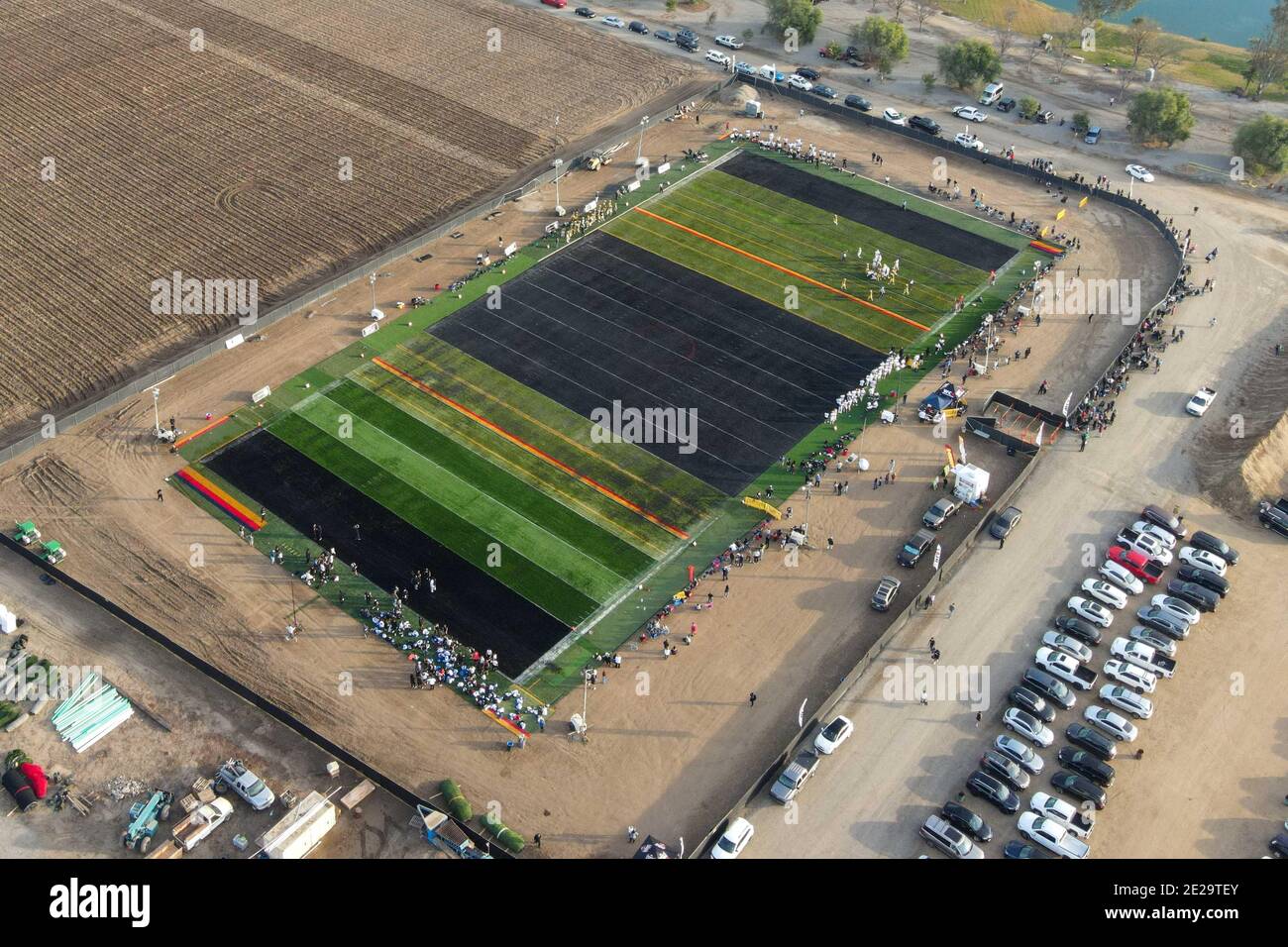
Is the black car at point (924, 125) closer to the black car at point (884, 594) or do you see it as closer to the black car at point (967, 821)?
the black car at point (884, 594)

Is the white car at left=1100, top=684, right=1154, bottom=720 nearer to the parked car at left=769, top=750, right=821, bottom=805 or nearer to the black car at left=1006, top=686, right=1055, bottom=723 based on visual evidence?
the black car at left=1006, top=686, right=1055, bottom=723

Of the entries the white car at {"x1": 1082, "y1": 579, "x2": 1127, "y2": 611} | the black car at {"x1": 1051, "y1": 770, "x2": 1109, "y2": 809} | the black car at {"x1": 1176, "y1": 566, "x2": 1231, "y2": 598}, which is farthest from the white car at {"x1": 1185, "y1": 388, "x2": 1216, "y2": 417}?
the black car at {"x1": 1051, "y1": 770, "x2": 1109, "y2": 809}

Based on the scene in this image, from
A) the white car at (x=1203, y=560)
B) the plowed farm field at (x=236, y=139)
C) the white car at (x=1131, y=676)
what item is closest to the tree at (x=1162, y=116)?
the plowed farm field at (x=236, y=139)

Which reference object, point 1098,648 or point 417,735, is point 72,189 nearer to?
point 417,735

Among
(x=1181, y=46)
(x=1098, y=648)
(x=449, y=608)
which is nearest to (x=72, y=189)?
(x=449, y=608)

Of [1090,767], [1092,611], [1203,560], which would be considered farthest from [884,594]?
[1203,560]
